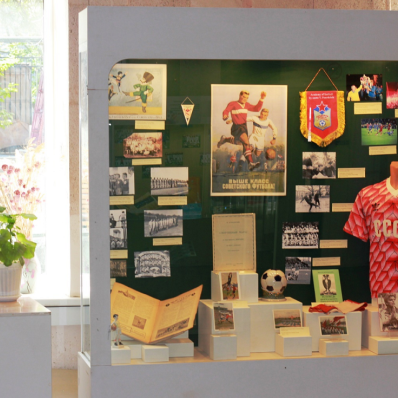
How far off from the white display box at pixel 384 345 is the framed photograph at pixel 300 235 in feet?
1.75

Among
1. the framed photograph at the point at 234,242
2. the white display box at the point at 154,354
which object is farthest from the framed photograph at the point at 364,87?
the white display box at the point at 154,354

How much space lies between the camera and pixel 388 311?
2.64m

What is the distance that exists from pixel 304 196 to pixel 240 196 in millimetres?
326

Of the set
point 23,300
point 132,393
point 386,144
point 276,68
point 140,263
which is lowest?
point 132,393

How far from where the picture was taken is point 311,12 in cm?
252

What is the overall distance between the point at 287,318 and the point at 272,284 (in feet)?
0.58

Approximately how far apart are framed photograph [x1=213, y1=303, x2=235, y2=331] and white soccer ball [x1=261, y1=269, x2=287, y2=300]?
0.19 metres

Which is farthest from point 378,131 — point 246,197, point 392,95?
point 246,197

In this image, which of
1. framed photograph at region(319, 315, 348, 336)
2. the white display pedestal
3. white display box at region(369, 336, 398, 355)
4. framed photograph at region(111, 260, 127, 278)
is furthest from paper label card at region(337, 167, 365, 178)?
the white display pedestal

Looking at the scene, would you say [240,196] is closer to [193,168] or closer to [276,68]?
[193,168]

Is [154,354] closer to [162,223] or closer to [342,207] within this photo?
[162,223]

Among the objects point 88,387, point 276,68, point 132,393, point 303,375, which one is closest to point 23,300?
point 88,387

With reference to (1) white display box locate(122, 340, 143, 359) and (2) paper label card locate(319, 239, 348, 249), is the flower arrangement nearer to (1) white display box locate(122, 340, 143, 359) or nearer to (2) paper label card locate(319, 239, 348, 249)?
(1) white display box locate(122, 340, 143, 359)

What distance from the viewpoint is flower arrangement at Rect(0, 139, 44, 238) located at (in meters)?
3.63
